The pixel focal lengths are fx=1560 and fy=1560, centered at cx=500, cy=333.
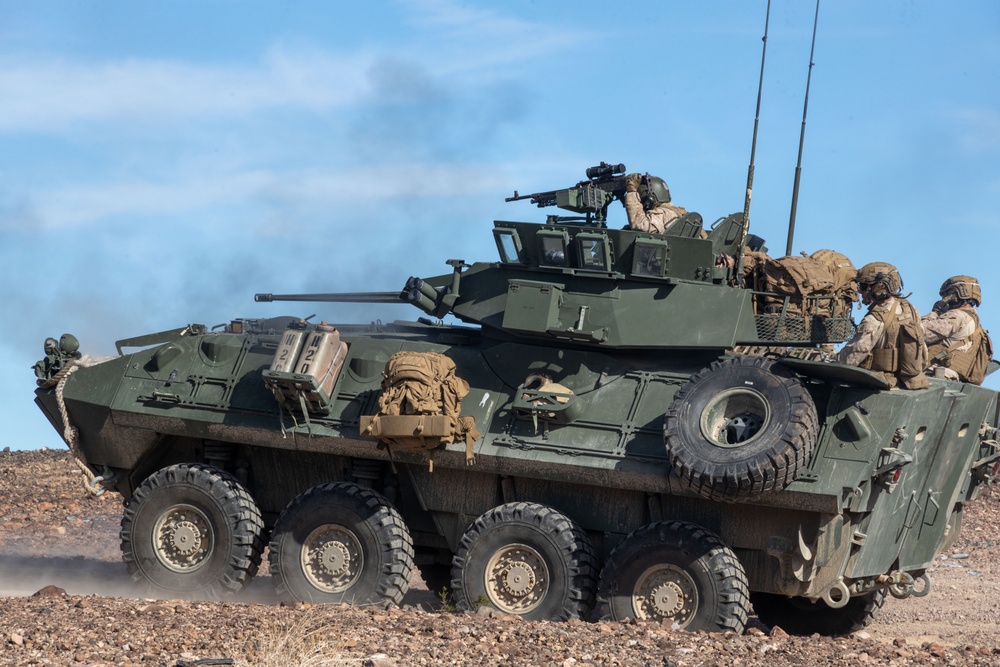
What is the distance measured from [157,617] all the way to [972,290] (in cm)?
907

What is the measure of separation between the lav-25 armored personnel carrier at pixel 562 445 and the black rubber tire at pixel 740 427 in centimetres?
2

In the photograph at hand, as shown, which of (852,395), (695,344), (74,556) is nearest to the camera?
(852,395)

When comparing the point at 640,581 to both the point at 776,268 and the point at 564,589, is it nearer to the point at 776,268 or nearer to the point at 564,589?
the point at 564,589

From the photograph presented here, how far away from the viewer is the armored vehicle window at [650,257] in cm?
1502

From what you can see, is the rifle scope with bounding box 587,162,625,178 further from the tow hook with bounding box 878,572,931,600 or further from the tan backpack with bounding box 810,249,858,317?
the tow hook with bounding box 878,572,931,600

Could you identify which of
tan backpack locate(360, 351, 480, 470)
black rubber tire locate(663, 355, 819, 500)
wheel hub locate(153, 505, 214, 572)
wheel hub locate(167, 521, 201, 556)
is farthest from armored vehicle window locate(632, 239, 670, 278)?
wheel hub locate(167, 521, 201, 556)

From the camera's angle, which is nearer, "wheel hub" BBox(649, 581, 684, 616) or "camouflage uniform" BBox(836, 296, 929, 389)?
"wheel hub" BBox(649, 581, 684, 616)

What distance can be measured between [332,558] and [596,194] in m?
4.64

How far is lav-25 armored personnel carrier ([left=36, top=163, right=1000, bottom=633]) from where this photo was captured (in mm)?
13719

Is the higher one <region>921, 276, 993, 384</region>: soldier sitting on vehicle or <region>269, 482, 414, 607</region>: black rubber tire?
<region>921, 276, 993, 384</region>: soldier sitting on vehicle

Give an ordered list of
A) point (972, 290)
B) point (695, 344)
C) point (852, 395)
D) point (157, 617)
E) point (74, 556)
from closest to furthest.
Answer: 1. point (157, 617)
2. point (852, 395)
3. point (695, 344)
4. point (972, 290)
5. point (74, 556)

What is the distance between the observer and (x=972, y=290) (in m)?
16.5

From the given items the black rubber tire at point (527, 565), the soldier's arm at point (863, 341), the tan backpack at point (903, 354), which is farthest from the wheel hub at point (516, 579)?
the tan backpack at point (903, 354)

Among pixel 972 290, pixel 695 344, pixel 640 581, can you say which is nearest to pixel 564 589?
pixel 640 581
